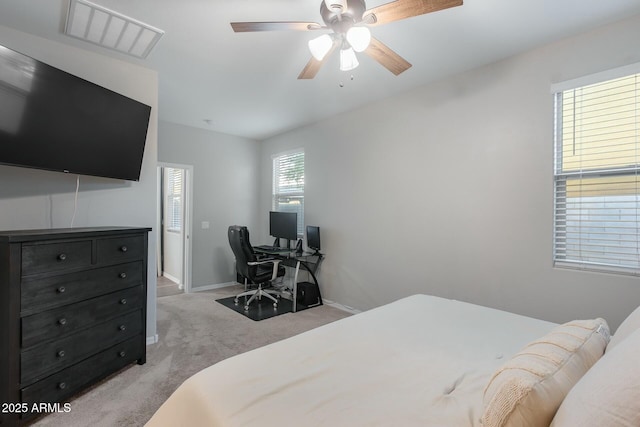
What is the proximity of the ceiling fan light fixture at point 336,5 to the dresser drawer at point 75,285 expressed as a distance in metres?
2.30

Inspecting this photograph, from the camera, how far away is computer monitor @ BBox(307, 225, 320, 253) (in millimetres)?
4156

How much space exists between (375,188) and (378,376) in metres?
2.66

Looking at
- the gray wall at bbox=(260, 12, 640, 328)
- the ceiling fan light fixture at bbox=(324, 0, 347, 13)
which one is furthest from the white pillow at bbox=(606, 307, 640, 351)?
the ceiling fan light fixture at bbox=(324, 0, 347, 13)

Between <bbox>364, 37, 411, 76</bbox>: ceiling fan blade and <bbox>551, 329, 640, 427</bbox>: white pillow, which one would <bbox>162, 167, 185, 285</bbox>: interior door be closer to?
<bbox>364, 37, 411, 76</bbox>: ceiling fan blade

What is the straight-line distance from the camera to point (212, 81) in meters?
3.02

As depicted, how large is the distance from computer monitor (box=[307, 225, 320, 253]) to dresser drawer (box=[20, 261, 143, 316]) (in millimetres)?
2246

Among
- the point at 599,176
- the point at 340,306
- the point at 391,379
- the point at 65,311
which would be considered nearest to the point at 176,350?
the point at 65,311

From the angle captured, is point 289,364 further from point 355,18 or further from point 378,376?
point 355,18

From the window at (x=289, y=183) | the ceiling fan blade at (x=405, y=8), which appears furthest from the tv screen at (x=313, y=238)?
the ceiling fan blade at (x=405, y=8)

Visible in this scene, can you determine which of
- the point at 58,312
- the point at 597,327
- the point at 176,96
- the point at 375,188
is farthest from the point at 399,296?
the point at 176,96

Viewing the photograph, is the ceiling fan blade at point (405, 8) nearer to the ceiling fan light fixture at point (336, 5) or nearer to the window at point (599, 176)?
the ceiling fan light fixture at point (336, 5)

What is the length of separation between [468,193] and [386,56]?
153 centimetres

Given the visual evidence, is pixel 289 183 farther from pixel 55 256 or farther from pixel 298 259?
pixel 55 256

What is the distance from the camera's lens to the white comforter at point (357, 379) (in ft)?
2.90
